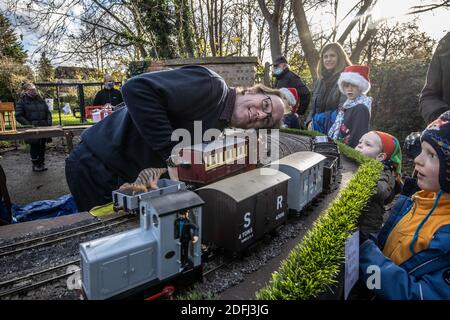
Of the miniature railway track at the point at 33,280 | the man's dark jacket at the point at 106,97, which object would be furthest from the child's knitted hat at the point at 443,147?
the man's dark jacket at the point at 106,97

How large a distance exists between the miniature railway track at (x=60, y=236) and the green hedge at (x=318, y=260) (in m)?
1.68

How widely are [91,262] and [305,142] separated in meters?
6.30

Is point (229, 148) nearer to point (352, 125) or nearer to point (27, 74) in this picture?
point (352, 125)

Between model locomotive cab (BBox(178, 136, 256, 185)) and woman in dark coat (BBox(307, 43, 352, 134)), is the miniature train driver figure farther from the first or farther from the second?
woman in dark coat (BBox(307, 43, 352, 134))

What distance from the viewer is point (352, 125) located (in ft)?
17.6

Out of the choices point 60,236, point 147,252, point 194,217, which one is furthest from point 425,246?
point 60,236

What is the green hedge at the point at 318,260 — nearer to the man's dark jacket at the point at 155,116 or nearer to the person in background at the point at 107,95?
the man's dark jacket at the point at 155,116

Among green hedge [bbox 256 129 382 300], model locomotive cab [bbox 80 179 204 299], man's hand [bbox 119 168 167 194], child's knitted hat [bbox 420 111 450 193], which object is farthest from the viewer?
man's hand [bbox 119 168 167 194]

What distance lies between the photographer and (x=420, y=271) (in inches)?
82.5

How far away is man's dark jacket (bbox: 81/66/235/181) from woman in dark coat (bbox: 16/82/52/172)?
27.2ft

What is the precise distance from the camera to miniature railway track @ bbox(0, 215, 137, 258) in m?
2.47

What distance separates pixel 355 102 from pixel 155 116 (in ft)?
12.7

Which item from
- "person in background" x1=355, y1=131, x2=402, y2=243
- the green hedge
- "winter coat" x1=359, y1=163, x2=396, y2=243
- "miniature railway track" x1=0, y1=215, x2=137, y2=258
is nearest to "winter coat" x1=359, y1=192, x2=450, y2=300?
the green hedge

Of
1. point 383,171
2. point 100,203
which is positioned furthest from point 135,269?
point 383,171
